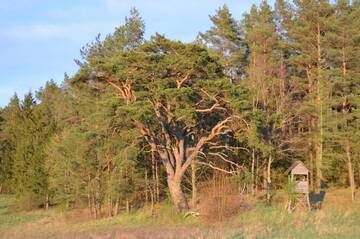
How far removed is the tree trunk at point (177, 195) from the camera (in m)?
28.2

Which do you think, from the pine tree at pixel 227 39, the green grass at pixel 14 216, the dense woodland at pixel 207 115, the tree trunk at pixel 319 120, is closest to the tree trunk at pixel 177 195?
the dense woodland at pixel 207 115

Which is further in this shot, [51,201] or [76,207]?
[51,201]

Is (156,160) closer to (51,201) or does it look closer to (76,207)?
(76,207)

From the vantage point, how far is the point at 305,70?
1526 inches

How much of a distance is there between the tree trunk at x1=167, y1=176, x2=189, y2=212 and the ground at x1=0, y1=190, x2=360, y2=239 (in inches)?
19.5

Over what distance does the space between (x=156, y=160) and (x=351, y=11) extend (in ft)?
59.4

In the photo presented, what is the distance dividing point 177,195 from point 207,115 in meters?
5.22

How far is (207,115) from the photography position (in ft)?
99.1

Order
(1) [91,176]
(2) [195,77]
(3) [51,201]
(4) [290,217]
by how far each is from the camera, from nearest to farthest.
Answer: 1. (4) [290,217]
2. (2) [195,77]
3. (1) [91,176]
4. (3) [51,201]

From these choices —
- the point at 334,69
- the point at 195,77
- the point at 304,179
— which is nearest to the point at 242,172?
the point at 304,179

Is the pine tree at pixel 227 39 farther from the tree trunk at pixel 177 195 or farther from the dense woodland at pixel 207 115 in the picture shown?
the tree trunk at pixel 177 195

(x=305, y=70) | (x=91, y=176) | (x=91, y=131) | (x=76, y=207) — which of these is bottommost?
(x=76, y=207)

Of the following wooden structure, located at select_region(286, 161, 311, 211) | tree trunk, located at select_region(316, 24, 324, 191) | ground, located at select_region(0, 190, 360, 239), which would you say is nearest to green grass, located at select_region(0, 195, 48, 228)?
ground, located at select_region(0, 190, 360, 239)

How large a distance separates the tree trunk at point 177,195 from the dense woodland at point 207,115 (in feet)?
0.22
